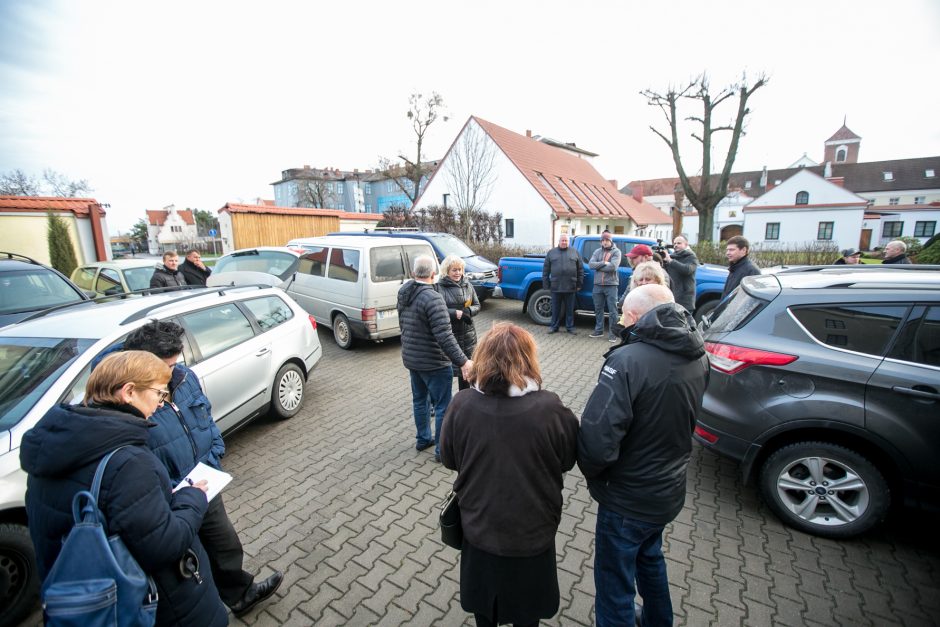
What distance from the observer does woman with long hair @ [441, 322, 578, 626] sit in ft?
5.30

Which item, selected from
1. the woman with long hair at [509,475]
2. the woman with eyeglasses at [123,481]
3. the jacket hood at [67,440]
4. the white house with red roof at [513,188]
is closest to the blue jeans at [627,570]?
the woman with long hair at [509,475]

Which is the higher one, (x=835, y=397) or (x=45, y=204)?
(x=45, y=204)

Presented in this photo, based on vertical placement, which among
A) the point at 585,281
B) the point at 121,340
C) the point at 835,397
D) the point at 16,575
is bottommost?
the point at 16,575

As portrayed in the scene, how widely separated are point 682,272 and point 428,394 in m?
4.61

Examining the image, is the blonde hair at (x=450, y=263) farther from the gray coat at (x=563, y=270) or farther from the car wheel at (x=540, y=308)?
the car wheel at (x=540, y=308)

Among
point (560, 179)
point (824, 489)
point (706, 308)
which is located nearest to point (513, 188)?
point (560, 179)

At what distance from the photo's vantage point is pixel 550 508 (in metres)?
1.70

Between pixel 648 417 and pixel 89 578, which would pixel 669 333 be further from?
pixel 89 578

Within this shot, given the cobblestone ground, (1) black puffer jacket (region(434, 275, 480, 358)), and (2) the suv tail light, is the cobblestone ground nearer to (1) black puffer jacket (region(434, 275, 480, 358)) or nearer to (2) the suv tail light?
(2) the suv tail light

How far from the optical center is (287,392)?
193 inches

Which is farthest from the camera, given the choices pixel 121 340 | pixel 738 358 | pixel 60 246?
pixel 60 246

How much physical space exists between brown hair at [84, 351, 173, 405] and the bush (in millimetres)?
16560

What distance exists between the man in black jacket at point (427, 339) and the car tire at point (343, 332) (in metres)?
3.71

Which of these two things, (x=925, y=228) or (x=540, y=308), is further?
(x=925, y=228)
